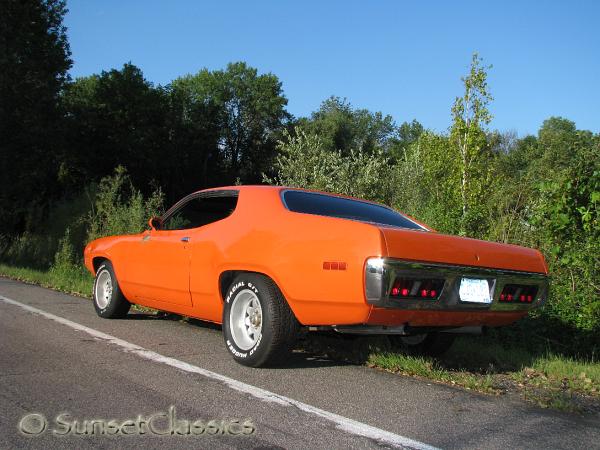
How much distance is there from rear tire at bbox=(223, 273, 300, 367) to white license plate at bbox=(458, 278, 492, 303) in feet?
4.31

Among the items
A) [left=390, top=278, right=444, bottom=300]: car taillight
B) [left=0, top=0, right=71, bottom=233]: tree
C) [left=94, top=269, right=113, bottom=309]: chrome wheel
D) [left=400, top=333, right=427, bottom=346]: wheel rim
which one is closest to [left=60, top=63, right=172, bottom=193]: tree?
[left=0, top=0, right=71, bottom=233]: tree

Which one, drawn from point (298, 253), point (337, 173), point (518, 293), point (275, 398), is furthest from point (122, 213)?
point (518, 293)

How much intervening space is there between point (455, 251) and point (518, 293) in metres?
0.87

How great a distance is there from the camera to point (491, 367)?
5.08 metres

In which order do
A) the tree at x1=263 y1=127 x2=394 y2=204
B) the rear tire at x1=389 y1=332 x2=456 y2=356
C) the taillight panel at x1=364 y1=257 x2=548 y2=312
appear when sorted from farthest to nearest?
the tree at x1=263 y1=127 x2=394 y2=204 → the rear tire at x1=389 y1=332 x2=456 y2=356 → the taillight panel at x1=364 y1=257 x2=548 y2=312

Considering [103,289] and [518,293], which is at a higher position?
[518,293]

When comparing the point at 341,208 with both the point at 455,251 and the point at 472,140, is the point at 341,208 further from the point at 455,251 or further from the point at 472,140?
the point at 472,140

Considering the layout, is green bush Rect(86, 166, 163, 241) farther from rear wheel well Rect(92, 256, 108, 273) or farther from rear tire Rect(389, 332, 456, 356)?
rear tire Rect(389, 332, 456, 356)

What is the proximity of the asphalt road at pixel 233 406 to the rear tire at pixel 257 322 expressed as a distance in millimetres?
160

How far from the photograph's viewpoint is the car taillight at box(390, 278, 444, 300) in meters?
3.96

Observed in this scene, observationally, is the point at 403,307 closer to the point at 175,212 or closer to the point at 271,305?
the point at 271,305

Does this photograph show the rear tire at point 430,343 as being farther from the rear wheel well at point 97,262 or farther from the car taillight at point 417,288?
the rear wheel well at point 97,262

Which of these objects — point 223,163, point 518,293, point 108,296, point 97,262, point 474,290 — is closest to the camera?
point 474,290

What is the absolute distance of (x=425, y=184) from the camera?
48.2 feet
